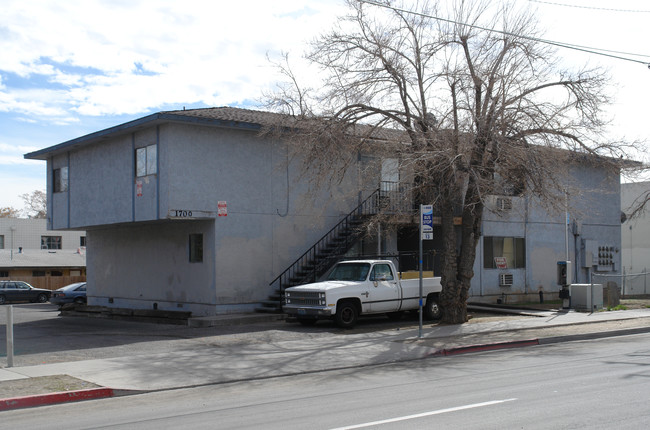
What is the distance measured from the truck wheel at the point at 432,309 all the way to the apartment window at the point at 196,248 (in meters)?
7.84

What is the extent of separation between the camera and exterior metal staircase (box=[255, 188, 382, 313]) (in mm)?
22312

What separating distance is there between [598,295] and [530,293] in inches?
204

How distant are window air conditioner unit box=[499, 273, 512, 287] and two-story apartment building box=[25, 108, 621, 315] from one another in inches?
2.4

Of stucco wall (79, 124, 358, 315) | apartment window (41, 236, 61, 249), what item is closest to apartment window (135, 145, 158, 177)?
stucco wall (79, 124, 358, 315)

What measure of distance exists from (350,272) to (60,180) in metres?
14.7

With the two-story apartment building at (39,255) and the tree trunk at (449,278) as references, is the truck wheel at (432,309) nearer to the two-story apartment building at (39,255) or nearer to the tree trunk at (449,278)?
the tree trunk at (449,278)

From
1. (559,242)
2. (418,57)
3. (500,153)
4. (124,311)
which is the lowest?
(124,311)

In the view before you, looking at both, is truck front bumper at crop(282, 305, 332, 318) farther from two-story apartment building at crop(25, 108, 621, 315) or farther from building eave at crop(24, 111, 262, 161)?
building eave at crop(24, 111, 262, 161)

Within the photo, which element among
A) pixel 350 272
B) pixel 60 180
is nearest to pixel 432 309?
pixel 350 272

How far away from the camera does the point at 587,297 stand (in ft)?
75.2

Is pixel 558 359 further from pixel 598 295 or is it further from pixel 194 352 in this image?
pixel 598 295

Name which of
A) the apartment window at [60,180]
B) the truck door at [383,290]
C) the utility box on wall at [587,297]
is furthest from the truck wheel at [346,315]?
the apartment window at [60,180]

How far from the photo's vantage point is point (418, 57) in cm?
1831

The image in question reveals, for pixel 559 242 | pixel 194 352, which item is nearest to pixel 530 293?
A: pixel 559 242
